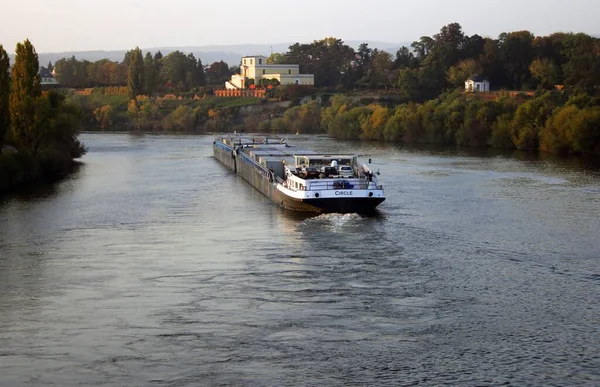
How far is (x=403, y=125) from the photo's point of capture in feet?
264

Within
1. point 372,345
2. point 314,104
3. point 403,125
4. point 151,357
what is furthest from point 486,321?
point 314,104

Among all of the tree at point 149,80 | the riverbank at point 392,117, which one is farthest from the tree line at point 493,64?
the tree at point 149,80

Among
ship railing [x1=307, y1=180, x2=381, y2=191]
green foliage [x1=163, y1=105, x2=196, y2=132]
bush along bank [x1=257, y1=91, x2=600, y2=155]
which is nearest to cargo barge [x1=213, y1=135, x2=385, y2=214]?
ship railing [x1=307, y1=180, x2=381, y2=191]

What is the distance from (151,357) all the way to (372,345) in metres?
4.60

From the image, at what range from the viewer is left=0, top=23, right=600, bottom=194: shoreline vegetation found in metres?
50.3

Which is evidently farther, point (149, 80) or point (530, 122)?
point (149, 80)

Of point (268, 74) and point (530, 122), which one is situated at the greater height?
point (268, 74)

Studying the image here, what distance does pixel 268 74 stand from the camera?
435 ft

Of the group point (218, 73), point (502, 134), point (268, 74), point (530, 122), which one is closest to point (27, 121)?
point (502, 134)

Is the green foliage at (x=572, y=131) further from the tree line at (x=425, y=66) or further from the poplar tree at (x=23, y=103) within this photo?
the poplar tree at (x=23, y=103)

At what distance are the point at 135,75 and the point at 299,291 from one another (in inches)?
3902

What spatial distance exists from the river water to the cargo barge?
660 millimetres

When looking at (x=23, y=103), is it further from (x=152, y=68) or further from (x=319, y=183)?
(x=152, y=68)

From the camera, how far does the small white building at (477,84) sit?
102 m
